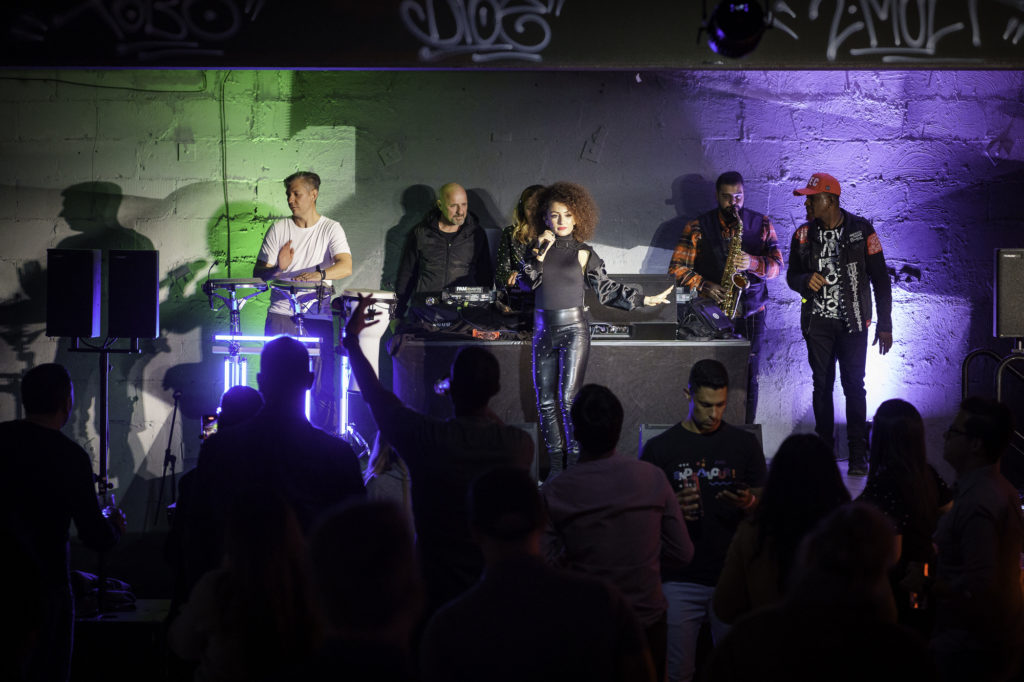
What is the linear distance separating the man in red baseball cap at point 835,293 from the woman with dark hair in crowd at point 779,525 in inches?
157

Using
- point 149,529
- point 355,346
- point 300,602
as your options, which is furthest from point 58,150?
point 300,602

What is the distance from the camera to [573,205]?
23.4ft

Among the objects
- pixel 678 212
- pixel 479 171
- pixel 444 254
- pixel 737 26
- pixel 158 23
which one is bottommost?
pixel 444 254

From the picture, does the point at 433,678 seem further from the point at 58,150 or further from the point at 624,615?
→ the point at 58,150

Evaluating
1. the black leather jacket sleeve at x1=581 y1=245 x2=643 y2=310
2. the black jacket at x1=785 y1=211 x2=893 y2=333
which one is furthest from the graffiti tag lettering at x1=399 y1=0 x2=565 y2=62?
the black jacket at x1=785 y1=211 x2=893 y2=333

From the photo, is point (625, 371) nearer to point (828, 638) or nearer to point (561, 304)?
point (561, 304)

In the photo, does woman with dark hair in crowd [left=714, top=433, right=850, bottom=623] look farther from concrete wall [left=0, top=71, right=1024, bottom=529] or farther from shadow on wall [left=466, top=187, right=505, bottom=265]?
shadow on wall [left=466, top=187, right=505, bottom=265]

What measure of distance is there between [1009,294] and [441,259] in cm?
416

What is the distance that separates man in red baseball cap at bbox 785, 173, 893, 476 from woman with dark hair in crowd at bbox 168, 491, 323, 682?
5.20 m

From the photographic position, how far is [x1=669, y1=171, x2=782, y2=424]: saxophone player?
24.0ft

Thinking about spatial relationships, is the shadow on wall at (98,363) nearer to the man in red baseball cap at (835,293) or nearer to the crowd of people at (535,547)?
the crowd of people at (535,547)

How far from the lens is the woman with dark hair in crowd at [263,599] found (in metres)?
2.32

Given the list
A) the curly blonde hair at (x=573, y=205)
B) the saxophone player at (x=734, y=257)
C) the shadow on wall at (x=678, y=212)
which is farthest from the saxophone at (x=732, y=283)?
the curly blonde hair at (x=573, y=205)

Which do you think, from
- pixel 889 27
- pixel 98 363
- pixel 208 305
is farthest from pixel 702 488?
pixel 98 363
